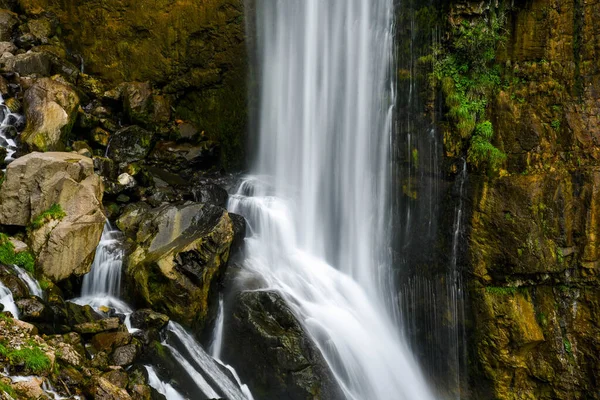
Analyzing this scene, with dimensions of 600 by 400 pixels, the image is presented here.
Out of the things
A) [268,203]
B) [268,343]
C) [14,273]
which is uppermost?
[268,203]

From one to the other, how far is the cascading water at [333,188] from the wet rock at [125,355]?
2870mm

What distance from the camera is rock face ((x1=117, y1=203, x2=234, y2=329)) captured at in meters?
7.97

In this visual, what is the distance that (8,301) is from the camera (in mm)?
6348

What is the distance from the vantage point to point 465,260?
30.3 feet

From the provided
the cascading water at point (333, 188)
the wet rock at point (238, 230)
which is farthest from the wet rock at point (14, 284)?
the cascading water at point (333, 188)

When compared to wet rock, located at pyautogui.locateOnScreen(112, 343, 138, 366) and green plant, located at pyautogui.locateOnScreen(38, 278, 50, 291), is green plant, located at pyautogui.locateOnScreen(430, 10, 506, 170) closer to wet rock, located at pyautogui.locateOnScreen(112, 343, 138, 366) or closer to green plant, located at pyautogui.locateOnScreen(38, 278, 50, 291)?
wet rock, located at pyautogui.locateOnScreen(112, 343, 138, 366)

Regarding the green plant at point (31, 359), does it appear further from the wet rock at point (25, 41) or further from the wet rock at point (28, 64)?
the wet rock at point (25, 41)

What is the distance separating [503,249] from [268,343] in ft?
15.7

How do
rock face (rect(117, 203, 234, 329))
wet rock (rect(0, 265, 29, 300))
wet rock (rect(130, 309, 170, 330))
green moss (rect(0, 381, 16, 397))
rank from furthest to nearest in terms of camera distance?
rock face (rect(117, 203, 234, 329)) → wet rock (rect(130, 309, 170, 330)) → wet rock (rect(0, 265, 29, 300)) → green moss (rect(0, 381, 16, 397))

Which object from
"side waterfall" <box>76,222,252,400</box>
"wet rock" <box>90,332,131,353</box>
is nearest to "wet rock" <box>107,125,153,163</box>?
"side waterfall" <box>76,222,252,400</box>

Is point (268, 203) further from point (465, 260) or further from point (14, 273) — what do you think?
point (14, 273)

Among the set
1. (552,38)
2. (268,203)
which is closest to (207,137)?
(268,203)

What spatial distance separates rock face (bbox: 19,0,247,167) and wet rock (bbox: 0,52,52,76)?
1.66 metres

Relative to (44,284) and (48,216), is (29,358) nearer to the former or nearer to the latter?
(44,284)
